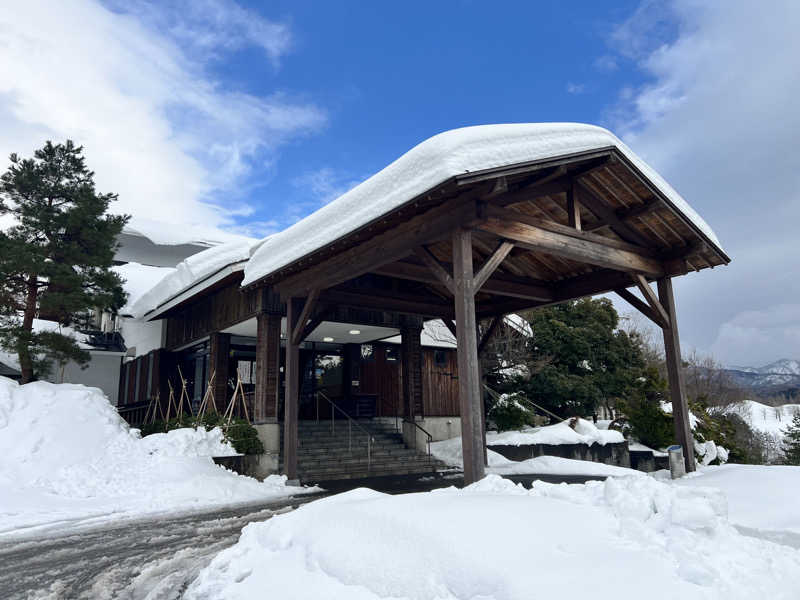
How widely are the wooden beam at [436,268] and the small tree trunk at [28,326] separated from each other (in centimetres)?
936

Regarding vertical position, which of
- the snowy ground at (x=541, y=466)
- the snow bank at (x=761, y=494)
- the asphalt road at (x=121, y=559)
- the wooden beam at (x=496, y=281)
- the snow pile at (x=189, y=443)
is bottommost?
the snowy ground at (x=541, y=466)

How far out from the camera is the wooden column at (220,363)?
557 inches

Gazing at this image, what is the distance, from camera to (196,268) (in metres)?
13.2

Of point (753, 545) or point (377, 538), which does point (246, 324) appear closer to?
point (377, 538)

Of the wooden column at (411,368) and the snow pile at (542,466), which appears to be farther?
the wooden column at (411,368)

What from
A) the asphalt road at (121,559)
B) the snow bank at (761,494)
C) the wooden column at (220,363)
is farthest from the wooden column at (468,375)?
the wooden column at (220,363)

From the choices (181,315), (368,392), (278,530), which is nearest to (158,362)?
(181,315)

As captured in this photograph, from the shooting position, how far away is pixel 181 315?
1611 cm

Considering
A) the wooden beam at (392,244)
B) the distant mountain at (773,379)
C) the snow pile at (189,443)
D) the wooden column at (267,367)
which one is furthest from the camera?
the distant mountain at (773,379)

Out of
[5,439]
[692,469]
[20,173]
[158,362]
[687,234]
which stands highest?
[20,173]

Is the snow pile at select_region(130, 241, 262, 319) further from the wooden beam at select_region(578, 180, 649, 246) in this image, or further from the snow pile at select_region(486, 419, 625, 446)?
the snow pile at select_region(486, 419, 625, 446)

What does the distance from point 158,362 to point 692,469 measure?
14.3m

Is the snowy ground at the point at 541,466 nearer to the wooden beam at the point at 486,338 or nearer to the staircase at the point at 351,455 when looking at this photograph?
the staircase at the point at 351,455

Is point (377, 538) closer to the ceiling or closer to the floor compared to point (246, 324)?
closer to the floor
